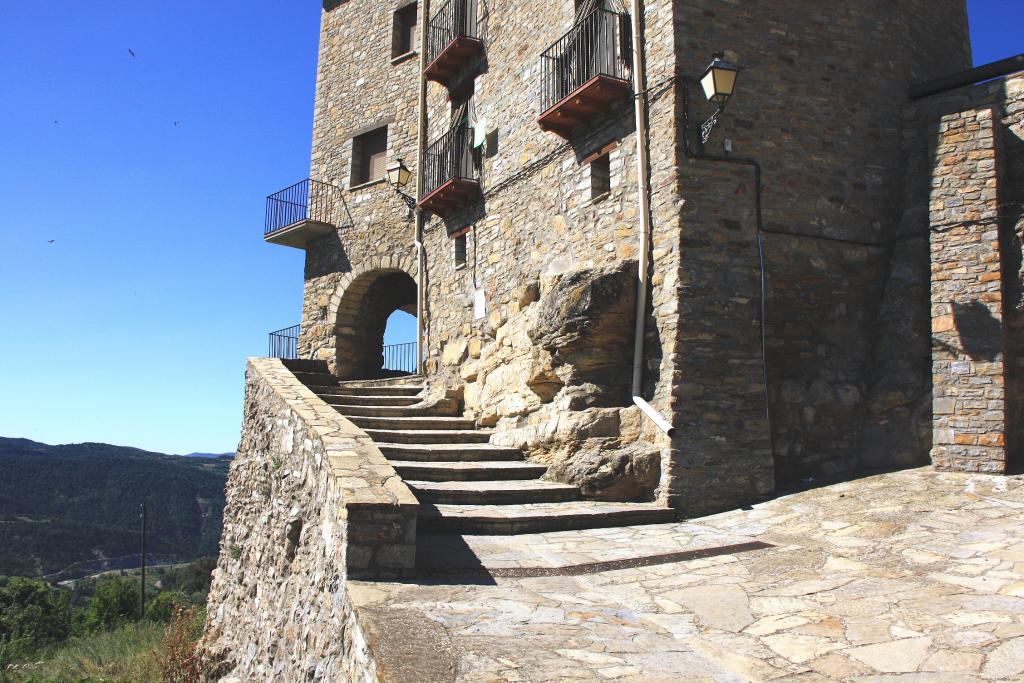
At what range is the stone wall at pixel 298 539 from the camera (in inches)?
167

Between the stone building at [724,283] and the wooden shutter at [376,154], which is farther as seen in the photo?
the wooden shutter at [376,154]

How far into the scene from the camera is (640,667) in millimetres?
3080

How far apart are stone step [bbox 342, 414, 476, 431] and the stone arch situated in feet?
17.4

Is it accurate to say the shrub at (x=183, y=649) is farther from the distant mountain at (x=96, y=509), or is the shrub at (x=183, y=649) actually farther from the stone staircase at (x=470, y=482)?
the distant mountain at (x=96, y=509)

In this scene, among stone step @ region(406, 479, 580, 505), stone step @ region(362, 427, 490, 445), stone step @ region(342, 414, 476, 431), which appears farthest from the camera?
stone step @ region(342, 414, 476, 431)

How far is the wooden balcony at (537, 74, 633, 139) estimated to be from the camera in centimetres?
789

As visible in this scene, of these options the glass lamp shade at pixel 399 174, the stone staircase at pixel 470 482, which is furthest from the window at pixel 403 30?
the stone staircase at pixel 470 482

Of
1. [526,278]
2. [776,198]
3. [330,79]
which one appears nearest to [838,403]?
[776,198]

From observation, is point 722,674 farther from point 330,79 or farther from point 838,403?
point 330,79

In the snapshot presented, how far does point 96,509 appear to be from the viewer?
5675 centimetres

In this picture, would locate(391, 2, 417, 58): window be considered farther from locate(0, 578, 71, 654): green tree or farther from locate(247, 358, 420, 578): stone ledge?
locate(0, 578, 71, 654): green tree

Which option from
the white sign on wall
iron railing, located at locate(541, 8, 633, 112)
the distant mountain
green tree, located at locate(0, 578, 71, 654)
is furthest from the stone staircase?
the distant mountain

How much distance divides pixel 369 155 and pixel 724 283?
33.4 ft

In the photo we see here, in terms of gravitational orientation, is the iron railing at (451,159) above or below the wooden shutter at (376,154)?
below
